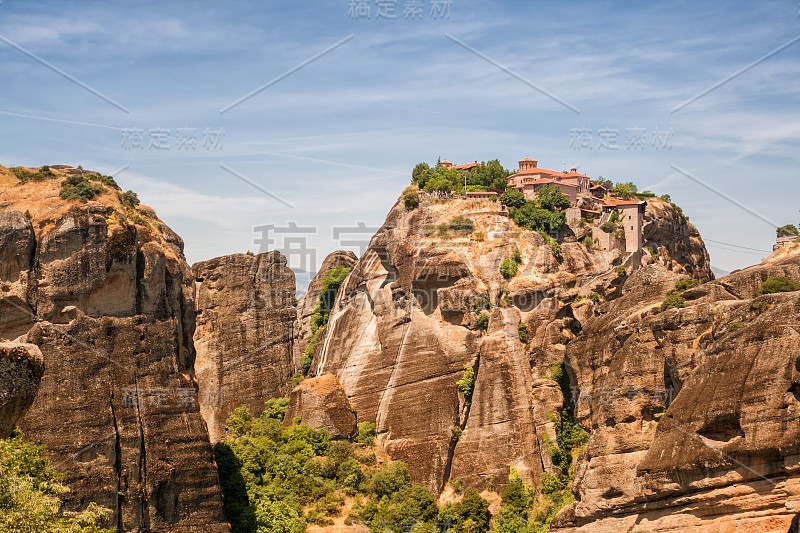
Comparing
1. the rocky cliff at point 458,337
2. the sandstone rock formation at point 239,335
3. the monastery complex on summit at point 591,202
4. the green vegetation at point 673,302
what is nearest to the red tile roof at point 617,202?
the monastery complex on summit at point 591,202

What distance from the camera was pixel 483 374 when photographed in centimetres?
6988

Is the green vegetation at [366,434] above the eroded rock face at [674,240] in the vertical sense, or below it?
below

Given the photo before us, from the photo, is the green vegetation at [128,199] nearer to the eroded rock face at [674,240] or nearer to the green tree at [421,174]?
the green tree at [421,174]

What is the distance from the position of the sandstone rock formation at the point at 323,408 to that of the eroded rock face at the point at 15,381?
53696mm

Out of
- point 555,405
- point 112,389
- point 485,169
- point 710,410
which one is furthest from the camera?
point 485,169

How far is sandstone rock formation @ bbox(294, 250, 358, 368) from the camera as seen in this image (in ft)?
277

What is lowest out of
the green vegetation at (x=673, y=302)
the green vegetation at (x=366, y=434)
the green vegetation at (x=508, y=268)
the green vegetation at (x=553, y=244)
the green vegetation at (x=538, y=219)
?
the green vegetation at (x=366, y=434)

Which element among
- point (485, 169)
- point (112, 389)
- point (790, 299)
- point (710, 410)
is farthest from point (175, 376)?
point (485, 169)

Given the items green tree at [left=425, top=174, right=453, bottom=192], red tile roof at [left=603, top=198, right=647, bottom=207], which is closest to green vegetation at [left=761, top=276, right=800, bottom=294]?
red tile roof at [left=603, top=198, right=647, bottom=207]

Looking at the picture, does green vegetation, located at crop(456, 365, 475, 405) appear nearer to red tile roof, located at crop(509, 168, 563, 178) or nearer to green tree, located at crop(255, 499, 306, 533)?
green tree, located at crop(255, 499, 306, 533)

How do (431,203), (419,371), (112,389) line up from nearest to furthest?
(112,389) < (419,371) < (431,203)

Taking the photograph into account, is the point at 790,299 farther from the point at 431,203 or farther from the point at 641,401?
the point at 431,203

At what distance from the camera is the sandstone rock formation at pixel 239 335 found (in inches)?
3071

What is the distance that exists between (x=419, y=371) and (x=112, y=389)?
974 inches
